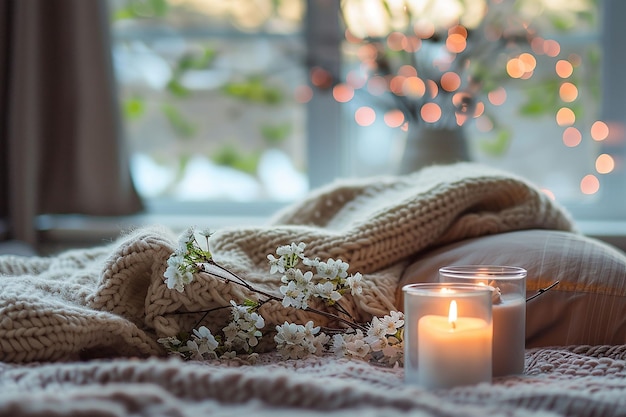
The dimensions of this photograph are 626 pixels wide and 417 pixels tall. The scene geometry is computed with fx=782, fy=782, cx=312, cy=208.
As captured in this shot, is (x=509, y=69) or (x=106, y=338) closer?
(x=106, y=338)

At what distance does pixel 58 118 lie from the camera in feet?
7.75

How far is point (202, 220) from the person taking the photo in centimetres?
243

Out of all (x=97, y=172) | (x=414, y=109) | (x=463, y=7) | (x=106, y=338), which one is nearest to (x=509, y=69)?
(x=463, y=7)

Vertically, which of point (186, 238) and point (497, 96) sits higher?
point (497, 96)

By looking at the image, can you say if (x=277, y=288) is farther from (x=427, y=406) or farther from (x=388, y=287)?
(x=427, y=406)

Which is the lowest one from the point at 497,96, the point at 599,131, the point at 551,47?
the point at 599,131

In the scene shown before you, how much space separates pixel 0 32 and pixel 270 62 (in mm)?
799

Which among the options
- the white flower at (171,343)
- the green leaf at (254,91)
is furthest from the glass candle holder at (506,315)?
the green leaf at (254,91)

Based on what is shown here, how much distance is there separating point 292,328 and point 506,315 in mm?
261

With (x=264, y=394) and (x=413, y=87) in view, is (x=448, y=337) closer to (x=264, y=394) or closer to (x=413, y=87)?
(x=264, y=394)

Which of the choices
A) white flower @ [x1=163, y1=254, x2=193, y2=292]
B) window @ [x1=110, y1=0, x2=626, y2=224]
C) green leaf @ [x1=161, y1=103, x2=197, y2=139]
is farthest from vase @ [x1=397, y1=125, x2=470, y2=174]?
white flower @ [x1=163, y1=254, x2=193, y2=292]

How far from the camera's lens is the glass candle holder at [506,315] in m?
0.91

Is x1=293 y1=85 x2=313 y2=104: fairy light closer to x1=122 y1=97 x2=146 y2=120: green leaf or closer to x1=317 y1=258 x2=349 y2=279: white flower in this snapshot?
x1=122 y1=97 x2=146 y2=120: green leaf

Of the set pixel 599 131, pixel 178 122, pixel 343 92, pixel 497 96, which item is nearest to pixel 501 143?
pixel 497 96
